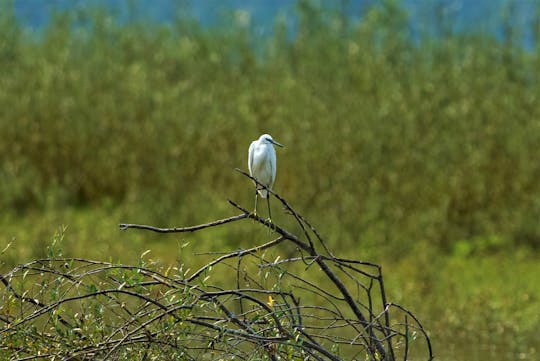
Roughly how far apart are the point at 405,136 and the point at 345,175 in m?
0.81

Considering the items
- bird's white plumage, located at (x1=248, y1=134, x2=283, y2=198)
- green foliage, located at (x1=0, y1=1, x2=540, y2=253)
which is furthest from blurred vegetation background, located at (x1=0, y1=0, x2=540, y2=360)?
bird's white plumage, located at (x1=248, y1=134, x2=283, y2=198)

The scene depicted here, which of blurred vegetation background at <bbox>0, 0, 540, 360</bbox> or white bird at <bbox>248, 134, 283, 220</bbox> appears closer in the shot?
white bird at <bbox>248, 134, 283, 220</bbox>

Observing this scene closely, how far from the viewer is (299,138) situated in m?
12.1

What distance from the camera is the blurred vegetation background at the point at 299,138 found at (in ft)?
35.4

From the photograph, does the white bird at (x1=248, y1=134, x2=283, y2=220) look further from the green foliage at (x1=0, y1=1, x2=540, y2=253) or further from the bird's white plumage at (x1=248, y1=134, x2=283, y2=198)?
Answer: the green foliage at (x1=0, y1=1, x2=540, y2=253)

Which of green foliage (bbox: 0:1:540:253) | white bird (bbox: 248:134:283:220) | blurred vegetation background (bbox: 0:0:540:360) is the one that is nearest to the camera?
white bird (bbox: 248:134:283:220)

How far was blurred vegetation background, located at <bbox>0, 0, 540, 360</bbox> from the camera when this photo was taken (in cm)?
1078

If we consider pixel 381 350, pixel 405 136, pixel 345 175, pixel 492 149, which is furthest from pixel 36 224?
pixel 381 350

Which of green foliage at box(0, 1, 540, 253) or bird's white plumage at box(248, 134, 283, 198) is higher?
green foliage at box(0, 1, 540, 253)

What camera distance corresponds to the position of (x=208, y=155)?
12484 millimetres

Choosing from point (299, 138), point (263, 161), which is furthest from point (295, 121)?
point (263, 161)

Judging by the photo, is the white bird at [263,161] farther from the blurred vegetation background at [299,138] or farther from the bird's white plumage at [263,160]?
the blurred vegetation background at [299,138]

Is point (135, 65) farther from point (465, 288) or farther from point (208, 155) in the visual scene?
point (465, 288)

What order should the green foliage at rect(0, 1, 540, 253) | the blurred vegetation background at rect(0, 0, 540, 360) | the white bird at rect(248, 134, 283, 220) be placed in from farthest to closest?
the green foliage at rect(0, 1, 540, 253) → the blurred vegetation background at rect(0, 0, 540, 360) → the white bird at rect(248, 134, 283, 220)
